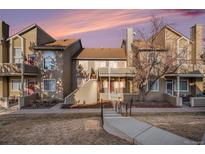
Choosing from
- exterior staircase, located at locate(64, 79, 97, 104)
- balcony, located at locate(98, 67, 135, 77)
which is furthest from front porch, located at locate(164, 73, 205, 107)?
exterior staircase, located at locate(64, 79, 97, 104)

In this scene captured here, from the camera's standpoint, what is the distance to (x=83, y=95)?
741 inches

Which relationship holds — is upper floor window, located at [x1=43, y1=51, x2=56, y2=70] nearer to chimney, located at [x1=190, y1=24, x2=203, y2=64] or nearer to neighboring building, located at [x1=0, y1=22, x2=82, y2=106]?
neighboring building, located at [x1=0, y1=22, x2=82, y2=106]

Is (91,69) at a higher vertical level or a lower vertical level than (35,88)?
higher

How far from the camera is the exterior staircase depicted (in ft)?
61.1

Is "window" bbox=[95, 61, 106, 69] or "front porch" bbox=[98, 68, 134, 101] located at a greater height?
"window" bbox=[95, 61, 106, 69]

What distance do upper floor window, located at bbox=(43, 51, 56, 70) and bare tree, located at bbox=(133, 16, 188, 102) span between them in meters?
7.01

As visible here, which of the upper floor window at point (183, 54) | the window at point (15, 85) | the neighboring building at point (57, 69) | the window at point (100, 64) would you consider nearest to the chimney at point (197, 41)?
the neighboring building at point (57, 69)

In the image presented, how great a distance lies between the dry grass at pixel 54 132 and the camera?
27.6ft

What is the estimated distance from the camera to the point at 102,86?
920 inches

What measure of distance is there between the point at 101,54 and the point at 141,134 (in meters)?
17.9

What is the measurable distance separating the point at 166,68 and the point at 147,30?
10.7 feet

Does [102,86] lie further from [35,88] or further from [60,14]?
[60,14]

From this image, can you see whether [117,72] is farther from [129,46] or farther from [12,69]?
[12,69]
